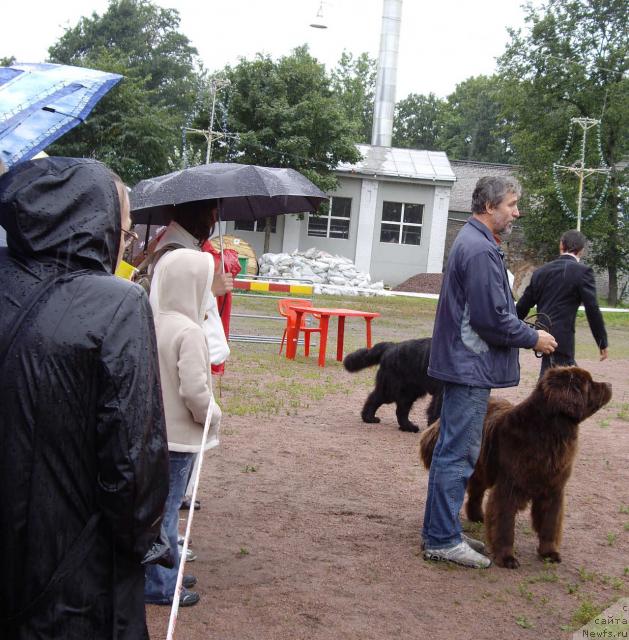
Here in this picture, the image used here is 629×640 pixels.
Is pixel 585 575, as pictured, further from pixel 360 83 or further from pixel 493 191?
pixel 360 83

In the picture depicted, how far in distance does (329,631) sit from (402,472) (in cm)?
333

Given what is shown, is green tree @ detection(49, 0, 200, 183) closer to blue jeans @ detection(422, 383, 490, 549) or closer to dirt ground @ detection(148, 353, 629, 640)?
dirt ground @ detection(148, 353, 629, 640)

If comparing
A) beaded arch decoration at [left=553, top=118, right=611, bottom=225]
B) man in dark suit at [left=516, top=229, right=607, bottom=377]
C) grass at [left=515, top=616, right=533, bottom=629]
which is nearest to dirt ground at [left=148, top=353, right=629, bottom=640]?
grass at [left=515, top=616, right=533, bottom=629]

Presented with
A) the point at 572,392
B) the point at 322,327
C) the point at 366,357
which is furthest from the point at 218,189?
the point at 322,327

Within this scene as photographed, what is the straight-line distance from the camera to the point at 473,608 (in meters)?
4.31

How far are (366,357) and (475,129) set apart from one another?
69651 millimetres

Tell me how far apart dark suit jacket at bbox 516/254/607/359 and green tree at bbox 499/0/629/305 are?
34591 millimetres

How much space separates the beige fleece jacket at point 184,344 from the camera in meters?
3.63

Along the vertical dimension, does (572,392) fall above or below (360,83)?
below

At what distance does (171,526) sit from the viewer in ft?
12.7

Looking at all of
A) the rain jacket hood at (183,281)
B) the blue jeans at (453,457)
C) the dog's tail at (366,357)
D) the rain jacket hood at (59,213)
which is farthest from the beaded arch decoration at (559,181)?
the rain jacket hood at (59,213)

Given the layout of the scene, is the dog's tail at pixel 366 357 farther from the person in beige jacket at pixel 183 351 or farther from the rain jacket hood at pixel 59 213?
the rain jacket hood at pixel 59 213

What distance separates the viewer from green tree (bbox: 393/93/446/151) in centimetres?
7988

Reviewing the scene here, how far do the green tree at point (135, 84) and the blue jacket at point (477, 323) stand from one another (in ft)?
118
